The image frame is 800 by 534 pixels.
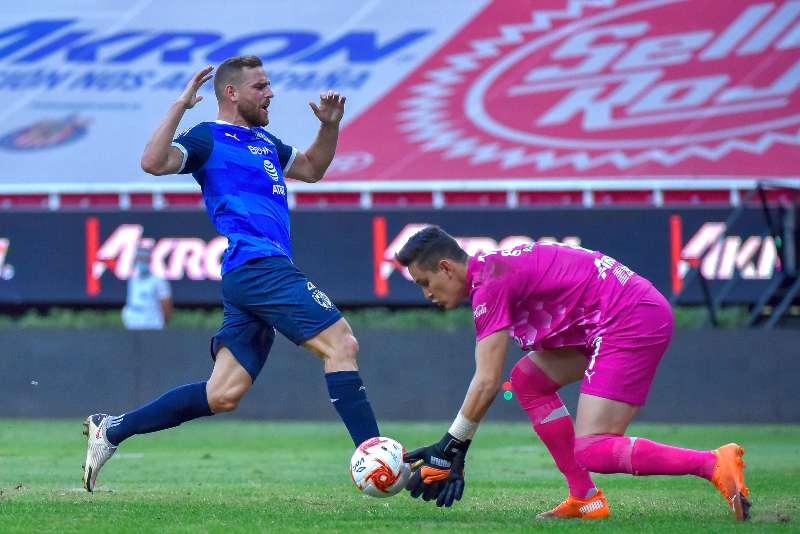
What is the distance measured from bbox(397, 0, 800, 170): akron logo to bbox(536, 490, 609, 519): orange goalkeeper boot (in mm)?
15718

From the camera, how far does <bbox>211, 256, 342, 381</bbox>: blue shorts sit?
8.03 meters

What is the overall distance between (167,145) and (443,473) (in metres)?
2.20

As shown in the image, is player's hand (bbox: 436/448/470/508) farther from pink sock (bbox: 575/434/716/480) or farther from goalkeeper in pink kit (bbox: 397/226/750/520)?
pink sock (bbox: 575/434/716/480)

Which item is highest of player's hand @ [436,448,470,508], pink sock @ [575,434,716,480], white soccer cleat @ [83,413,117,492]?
pink sock @ [575,434,716,480]

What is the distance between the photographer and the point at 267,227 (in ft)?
27.1

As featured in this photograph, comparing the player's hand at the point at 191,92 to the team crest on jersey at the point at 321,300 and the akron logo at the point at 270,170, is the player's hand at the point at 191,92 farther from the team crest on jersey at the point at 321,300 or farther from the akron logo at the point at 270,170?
the team crest on jersey at the point at 321,300

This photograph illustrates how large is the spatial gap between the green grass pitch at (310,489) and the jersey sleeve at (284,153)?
1.91 meters

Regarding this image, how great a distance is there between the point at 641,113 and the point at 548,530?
17.1 m

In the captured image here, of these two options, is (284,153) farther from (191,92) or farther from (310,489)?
(310,489)

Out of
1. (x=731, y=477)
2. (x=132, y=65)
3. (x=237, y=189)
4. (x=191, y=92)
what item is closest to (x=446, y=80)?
(x=132, y=65)

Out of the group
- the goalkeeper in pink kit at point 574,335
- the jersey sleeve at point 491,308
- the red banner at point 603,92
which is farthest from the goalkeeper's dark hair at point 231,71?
the red banner at point 603,92

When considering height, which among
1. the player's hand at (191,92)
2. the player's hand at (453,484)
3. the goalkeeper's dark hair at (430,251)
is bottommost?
the player's hand at (453,484)

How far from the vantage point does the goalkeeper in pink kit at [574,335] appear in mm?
7340

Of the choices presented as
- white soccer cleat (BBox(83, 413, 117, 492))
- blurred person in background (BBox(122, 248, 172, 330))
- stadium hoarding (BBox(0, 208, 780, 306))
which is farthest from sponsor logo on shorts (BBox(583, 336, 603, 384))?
stadium hoarding (BBox(0, 208, 780, 306))
